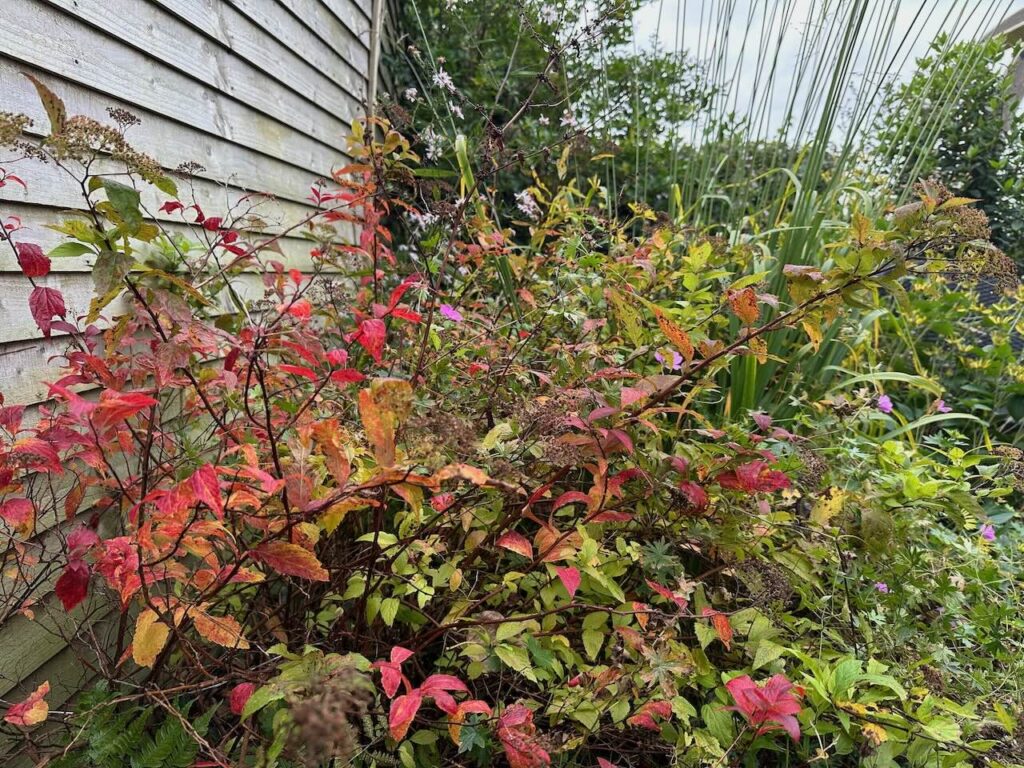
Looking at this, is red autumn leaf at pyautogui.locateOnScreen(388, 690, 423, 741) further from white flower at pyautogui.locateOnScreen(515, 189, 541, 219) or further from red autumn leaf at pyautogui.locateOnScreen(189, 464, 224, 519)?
white flower at pyautogui.locateOnScreen(515, 189, 541, 219)

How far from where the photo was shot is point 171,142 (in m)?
1.69

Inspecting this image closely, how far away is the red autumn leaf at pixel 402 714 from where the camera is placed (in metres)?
0.79

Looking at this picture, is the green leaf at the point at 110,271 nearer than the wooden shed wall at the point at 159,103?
Yes

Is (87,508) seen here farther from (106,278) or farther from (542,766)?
(542,766)

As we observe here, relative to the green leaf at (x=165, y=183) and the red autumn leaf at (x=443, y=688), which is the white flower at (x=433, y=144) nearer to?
the green leaf at (x=165, y=183)

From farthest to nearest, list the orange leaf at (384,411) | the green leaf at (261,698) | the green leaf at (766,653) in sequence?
the green leaf at (766,653), the green leaf at (261,698), the orange leaf at (384,411)

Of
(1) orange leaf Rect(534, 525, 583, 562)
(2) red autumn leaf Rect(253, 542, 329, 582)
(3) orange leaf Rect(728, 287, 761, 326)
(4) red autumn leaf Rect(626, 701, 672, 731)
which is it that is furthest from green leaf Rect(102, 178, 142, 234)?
(4) red autumn leaf Rect(626, 701, 672, 731)

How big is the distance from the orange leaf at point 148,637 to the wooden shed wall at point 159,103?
316 millimetres

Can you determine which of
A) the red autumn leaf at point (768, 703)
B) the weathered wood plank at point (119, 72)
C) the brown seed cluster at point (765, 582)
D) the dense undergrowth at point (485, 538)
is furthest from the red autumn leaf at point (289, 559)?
the weathered wood plank at point (119, 72)

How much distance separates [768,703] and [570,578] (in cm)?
34

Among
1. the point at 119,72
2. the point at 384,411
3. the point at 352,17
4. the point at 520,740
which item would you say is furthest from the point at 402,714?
the point at 352,17

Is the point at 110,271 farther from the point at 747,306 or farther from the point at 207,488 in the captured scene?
the point at 747,306

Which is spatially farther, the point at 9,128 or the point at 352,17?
the point at 352,17

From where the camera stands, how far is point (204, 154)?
6.09ft
